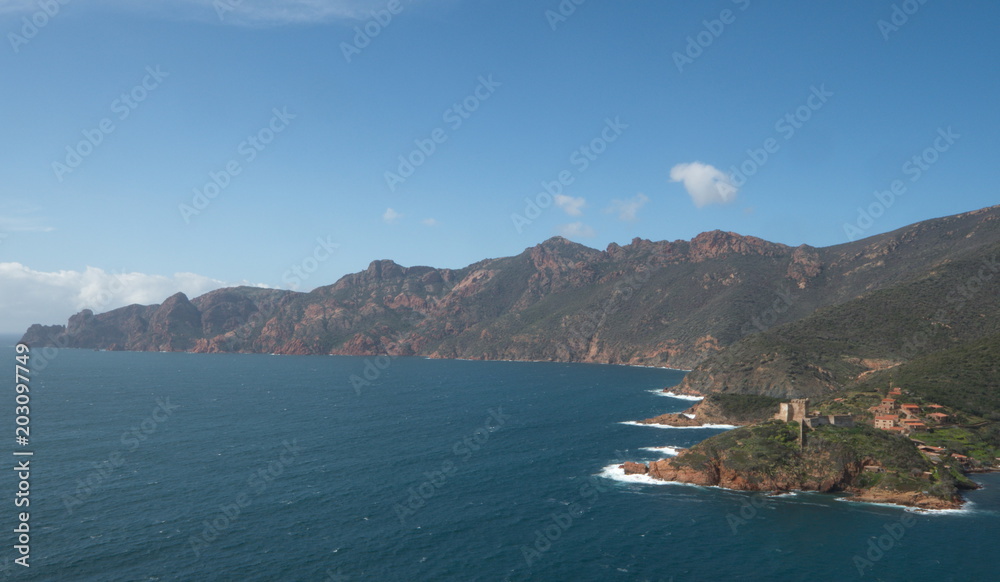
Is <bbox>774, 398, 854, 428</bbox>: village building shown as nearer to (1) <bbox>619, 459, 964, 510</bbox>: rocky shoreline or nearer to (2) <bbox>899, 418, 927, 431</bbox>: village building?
(1) <bbox>619, 459, 964, 510</bbox>: rocky shoreline

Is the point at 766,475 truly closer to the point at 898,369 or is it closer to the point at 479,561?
the point at 479,561

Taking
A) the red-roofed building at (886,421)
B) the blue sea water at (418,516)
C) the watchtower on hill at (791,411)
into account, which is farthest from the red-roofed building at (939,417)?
the watchtower on hill at (791,411)

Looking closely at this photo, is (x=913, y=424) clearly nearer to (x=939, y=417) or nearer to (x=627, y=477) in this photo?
(x=939, y=417)

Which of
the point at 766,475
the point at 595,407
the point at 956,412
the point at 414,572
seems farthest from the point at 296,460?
the point at 956,412

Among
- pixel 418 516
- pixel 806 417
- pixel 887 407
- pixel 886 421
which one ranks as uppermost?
pixel 887 407

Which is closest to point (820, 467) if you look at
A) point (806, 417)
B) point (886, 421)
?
point (806, 417)

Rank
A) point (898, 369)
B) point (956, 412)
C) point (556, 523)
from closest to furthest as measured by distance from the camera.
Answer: point (556, 523) → point (956, 412) → point (898, 369)
